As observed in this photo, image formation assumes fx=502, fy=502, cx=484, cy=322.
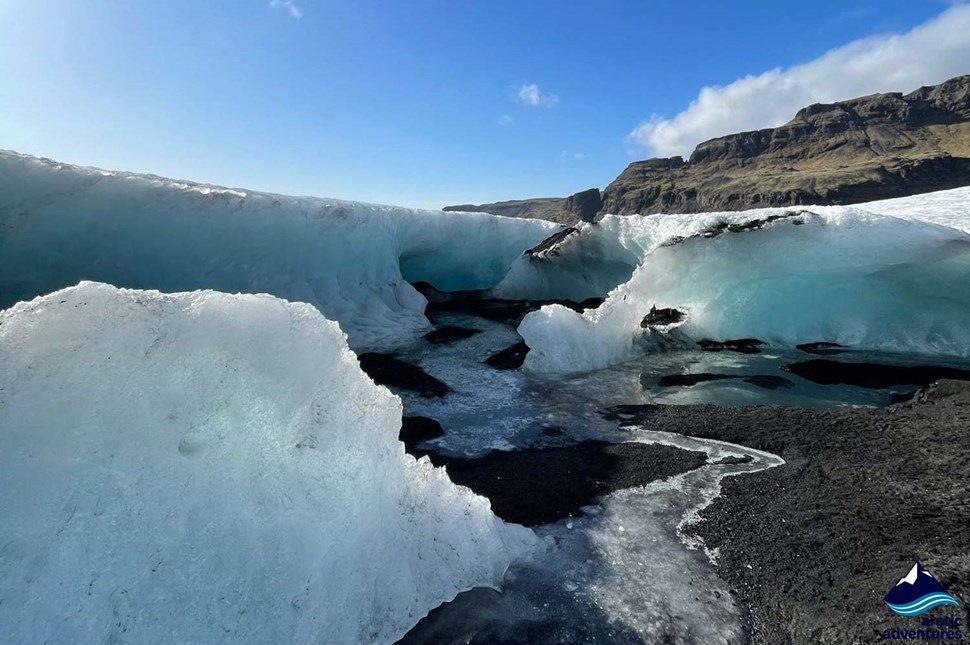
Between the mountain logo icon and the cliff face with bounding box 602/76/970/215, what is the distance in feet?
196

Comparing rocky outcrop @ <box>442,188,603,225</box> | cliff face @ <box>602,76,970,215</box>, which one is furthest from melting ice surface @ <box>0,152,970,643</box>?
rocky outcrop @ <box>442,188,603,225</box>

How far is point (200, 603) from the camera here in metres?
2.81

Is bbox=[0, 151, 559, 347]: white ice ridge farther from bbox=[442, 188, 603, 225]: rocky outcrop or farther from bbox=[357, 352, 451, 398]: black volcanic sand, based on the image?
bbox=[442, 188, 603, 225]: rocky outcrop

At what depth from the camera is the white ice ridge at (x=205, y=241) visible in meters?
9.16


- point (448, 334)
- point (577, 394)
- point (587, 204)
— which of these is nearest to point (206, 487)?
point (577, 394)

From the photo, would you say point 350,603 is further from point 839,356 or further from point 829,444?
point 839,356

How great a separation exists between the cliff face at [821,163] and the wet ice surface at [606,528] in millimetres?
54036

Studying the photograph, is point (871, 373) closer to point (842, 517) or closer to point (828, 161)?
point (842, 517)

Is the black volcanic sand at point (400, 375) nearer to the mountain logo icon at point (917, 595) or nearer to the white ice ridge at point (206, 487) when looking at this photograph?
the white ice ridge at point (206, 487)

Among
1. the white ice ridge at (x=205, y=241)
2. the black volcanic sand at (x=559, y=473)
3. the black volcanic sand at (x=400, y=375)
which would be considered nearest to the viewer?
the black volcanic sand at (x=559, y=473)

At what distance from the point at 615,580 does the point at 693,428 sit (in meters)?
3.78

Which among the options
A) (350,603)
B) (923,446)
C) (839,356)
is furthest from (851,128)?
(350,603)

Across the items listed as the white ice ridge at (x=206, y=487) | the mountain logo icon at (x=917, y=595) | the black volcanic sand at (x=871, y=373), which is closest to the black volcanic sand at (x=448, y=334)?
the black volcanic sand at (x=871, y=373)

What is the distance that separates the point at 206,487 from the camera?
10.2 feet
